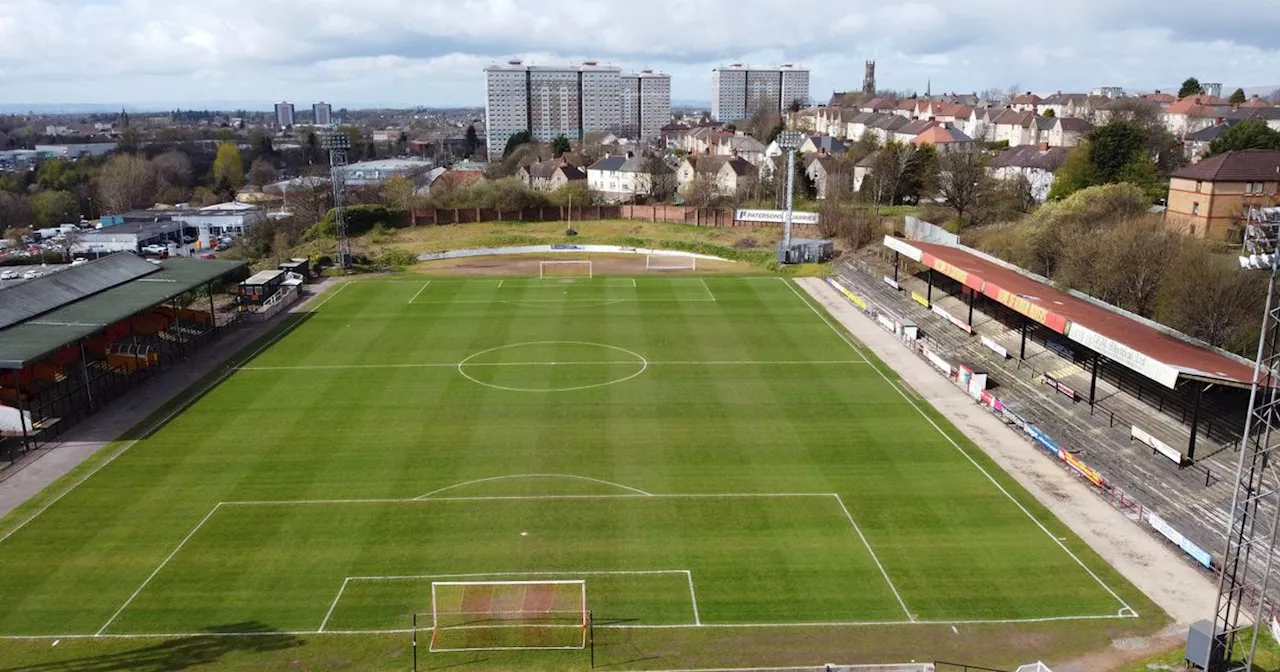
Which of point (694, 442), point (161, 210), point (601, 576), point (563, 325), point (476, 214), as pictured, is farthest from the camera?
point (161, 210)

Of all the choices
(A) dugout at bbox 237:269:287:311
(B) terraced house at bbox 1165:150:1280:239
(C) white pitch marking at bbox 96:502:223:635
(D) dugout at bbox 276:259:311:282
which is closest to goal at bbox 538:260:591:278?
(D) dugout at bbox 276:259:311:282

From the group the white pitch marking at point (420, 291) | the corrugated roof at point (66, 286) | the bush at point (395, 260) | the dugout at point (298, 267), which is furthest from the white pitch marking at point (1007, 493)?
the bush at point (395, 260)

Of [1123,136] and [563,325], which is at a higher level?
[1123,136]

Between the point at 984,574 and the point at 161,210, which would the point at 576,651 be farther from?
the point at 161,210

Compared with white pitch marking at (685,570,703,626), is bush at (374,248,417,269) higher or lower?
higher

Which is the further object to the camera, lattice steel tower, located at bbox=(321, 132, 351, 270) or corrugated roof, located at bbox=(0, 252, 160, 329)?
lattice steel tower, located at bbox=(321, 132, 351, 270)

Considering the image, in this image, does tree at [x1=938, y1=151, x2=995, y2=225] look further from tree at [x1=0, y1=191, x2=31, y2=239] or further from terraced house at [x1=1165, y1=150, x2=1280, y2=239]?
tree at [x1=0, y1=191, x2=31, y2=239]

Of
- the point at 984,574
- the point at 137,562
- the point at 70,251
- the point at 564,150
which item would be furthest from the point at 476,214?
the point at 984,574

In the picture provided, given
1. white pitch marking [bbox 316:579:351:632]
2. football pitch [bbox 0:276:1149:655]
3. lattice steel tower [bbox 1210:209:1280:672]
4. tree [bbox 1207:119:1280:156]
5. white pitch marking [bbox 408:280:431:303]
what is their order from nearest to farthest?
lattice steel tower [bbox 1210:209:1280:672] → white pitch marking [bbox 316:579:351:632] → football pitch [bbox 0:276:1149:655] → white pitch marking [bbox 408:280:431:303] → tree [bbox 1207:119:1280:156]
